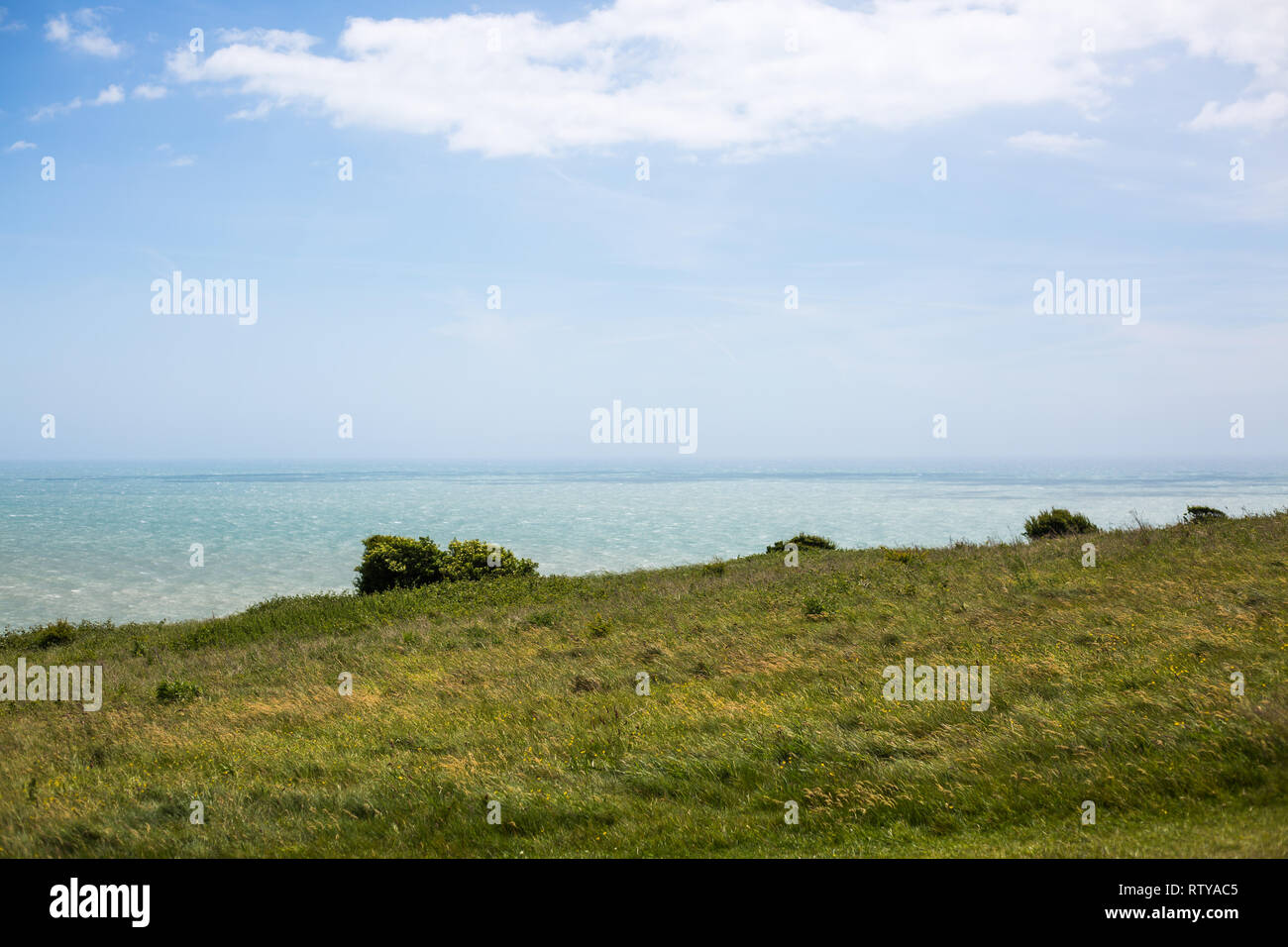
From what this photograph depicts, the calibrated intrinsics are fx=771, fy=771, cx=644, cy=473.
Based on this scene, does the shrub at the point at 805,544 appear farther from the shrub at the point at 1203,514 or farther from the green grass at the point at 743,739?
the green grass at the point at 743,739

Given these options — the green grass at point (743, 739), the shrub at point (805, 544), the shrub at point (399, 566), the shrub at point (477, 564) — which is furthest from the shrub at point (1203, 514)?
the shrub at point (399, 566)

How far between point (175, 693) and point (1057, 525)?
3817 cm

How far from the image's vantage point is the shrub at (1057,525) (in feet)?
125

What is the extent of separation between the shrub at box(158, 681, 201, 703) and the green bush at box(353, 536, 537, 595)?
64.5 ft

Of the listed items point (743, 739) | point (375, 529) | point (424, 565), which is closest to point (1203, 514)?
point (743, 739)

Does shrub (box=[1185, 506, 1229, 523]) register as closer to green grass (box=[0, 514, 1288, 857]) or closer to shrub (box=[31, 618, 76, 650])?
green grass (box=[0, 514, 1288, 857])

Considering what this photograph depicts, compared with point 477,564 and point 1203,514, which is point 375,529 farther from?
point 1203,514

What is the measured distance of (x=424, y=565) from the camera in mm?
40594

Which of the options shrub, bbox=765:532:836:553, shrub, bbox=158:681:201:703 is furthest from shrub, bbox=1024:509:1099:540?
shrub, bbox=158:681:201:703

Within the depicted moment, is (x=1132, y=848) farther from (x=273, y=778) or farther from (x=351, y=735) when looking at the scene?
(x=351, y=735)

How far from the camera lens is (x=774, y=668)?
52.7ft
